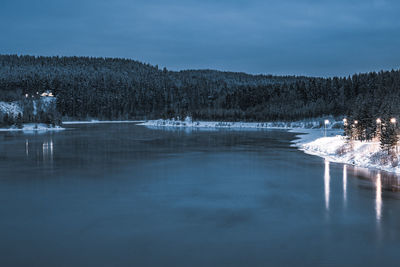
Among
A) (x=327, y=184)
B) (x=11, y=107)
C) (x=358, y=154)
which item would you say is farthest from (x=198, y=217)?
(x=11, y=107)

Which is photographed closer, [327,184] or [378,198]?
[378,198]

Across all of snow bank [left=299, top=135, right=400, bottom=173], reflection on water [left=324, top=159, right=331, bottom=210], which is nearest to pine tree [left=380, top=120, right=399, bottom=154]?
snow bank [left=299, top=135, right=400, bottom=173]

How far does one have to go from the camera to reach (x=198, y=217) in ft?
43.2

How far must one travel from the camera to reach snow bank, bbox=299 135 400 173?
2403 cm

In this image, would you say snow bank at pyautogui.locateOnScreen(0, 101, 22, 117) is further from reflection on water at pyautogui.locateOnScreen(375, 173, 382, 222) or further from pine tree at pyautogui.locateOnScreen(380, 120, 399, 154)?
reflection on water at pyautogui.locateOnScreen(375, 173, 382, 222)

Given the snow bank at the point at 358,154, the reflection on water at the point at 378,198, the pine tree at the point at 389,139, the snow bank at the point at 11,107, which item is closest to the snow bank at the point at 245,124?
the snow bank at the point at 11,107

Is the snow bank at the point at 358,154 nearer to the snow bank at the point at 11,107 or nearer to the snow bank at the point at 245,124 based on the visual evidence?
the snow bank at the point at 245,124

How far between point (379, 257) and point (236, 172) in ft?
47.7

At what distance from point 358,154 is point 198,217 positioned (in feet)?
A: 62.8

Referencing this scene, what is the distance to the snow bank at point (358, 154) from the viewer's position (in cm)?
2403

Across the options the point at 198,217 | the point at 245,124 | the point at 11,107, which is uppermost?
the point at 11,107

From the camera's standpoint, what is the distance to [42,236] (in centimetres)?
1109

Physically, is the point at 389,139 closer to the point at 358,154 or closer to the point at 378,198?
the point at 358,154

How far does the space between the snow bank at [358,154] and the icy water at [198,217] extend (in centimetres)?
170
